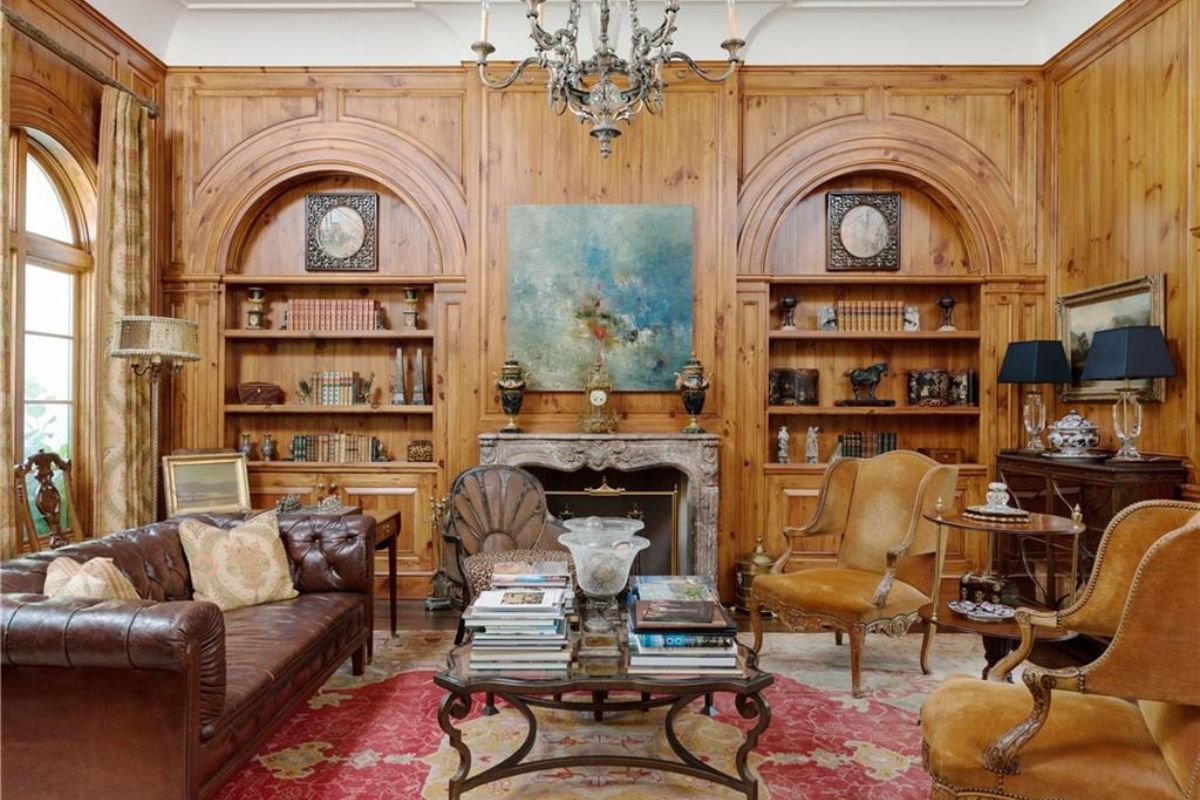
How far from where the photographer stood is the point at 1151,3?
163 inches

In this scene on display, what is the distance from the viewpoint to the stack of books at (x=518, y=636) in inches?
90.0

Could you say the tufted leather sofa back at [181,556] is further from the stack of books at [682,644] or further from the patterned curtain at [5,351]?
the stack of books at [682,644]

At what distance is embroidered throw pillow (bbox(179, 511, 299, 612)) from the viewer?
3.04 m

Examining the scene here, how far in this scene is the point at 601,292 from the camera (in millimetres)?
5148

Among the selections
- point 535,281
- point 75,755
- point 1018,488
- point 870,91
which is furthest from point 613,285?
point 75,755

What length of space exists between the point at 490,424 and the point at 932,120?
12.6 ft

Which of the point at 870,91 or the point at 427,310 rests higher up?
the point at 870,91

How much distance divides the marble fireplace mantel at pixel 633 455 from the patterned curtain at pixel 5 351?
8.19ft

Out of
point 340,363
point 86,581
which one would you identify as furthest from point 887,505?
point 340,363

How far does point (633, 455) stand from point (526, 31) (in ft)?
9.99

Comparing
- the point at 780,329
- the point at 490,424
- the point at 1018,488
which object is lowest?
the point at 1018,488

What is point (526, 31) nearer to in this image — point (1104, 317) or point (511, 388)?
point (511, 388)

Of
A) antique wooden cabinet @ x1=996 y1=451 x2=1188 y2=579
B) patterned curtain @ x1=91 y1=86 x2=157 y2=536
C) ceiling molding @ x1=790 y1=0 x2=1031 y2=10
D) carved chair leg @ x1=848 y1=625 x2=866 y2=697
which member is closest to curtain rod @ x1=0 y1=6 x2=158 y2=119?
patterned curtain @ x1=91 y1=86 x2=157 y2=536

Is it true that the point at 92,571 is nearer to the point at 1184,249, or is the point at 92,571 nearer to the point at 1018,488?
the point at 1018,488
